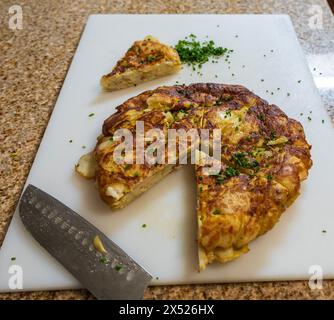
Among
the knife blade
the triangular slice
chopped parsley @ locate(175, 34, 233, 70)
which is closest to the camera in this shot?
the knife blade

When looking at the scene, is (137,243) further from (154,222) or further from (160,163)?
(160,163)

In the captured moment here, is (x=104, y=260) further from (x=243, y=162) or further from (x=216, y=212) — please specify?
(x=243, y=162)

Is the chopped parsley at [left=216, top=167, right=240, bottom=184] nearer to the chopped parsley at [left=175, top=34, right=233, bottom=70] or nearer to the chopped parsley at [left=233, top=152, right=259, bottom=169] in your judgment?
the chopped parsley at [left=233, top=152, right=259, bottom=169]

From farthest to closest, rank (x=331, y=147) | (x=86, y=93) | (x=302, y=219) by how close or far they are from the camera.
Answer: (x=86, y=93)
(x=331, y=147)
(x=302, y=219)

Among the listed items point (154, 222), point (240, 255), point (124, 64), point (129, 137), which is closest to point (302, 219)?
point (240, 255)

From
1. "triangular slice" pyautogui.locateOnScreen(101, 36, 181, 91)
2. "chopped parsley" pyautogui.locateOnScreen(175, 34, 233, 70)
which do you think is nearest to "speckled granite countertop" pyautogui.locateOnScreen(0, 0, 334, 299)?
"triangular slice" pyautogui.locateOnScreen(101, 36, 181, 91)

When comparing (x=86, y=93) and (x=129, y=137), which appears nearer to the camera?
(x=129, y=137)

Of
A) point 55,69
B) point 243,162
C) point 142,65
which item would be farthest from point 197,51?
point 243,162
